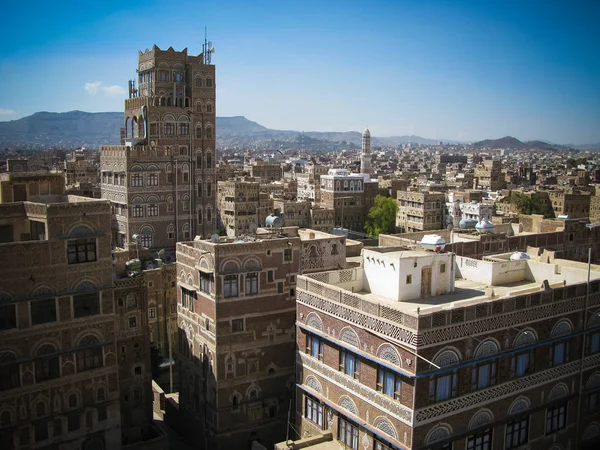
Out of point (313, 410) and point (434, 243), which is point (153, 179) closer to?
point (434, 243)

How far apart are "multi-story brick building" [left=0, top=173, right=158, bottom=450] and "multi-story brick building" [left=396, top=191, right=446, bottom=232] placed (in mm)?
64020

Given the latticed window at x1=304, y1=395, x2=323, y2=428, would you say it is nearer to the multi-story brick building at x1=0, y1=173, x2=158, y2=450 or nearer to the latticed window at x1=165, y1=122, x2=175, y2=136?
the multi-story brick building at x1=0, y1=173, x2=158, y2=450

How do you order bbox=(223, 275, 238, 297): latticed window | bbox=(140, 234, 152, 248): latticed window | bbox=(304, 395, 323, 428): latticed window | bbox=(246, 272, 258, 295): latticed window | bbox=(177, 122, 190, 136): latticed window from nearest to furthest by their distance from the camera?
bbox=(304, 395, 323, 428): latticed window
bbox=(223, 275, 238, 297): latticed window
bbox=(246, 272, 258, 295): latticed window
bbox=(140, 234, 152, 248): latticed window
bbox=(177, 122, 190, 136): latticed window

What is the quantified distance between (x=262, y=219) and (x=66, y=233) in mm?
58397

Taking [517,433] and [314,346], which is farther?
[314,346]

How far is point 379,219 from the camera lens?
9100cm

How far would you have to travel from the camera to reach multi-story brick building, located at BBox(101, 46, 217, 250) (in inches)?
2140

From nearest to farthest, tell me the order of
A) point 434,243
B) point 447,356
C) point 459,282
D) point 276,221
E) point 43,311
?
point 447,356
point 43,311
point 459,282
point 434,243
point 276,221

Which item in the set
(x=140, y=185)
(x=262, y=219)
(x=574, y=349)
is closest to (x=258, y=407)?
(x=574, y=349)

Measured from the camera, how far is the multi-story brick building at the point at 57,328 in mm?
24500

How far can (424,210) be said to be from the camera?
86.1 meters

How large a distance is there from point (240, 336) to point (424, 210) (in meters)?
60.3

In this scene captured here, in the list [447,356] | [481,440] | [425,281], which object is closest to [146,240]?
[425,281]

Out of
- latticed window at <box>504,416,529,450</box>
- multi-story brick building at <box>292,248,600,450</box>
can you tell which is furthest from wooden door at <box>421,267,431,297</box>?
latticed window at <box>504,416,529,450</box>
